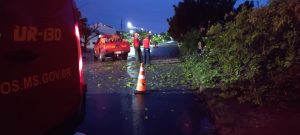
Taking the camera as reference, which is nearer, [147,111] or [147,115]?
[147,115]

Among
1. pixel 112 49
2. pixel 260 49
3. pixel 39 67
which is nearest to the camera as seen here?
pixel 39 67

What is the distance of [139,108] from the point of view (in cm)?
1080

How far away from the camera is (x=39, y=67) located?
371 cm

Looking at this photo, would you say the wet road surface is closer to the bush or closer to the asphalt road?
the asphalt road

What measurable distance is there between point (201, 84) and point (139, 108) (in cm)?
314

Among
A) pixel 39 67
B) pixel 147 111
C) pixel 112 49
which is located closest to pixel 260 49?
pixel 147 111

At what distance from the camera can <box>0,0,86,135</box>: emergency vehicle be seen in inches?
126

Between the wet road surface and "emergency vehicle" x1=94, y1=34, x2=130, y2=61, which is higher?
"emergency vehicle" x1=94, y1=34, x2=130, y2=61

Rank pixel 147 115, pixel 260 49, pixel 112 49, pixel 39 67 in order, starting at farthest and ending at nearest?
pixel 112 49, pixel 260 49, pixel 147 115, pixel 39 67

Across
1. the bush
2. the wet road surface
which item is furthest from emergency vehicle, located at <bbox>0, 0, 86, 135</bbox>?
the bush

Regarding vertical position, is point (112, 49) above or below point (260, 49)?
above

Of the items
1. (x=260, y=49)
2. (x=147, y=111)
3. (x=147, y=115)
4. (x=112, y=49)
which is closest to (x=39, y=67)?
(x=147, y=115)

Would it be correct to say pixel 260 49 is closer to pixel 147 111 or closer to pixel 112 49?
pixel 147 111

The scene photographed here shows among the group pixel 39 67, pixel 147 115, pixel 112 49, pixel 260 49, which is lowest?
pixel 147 115
